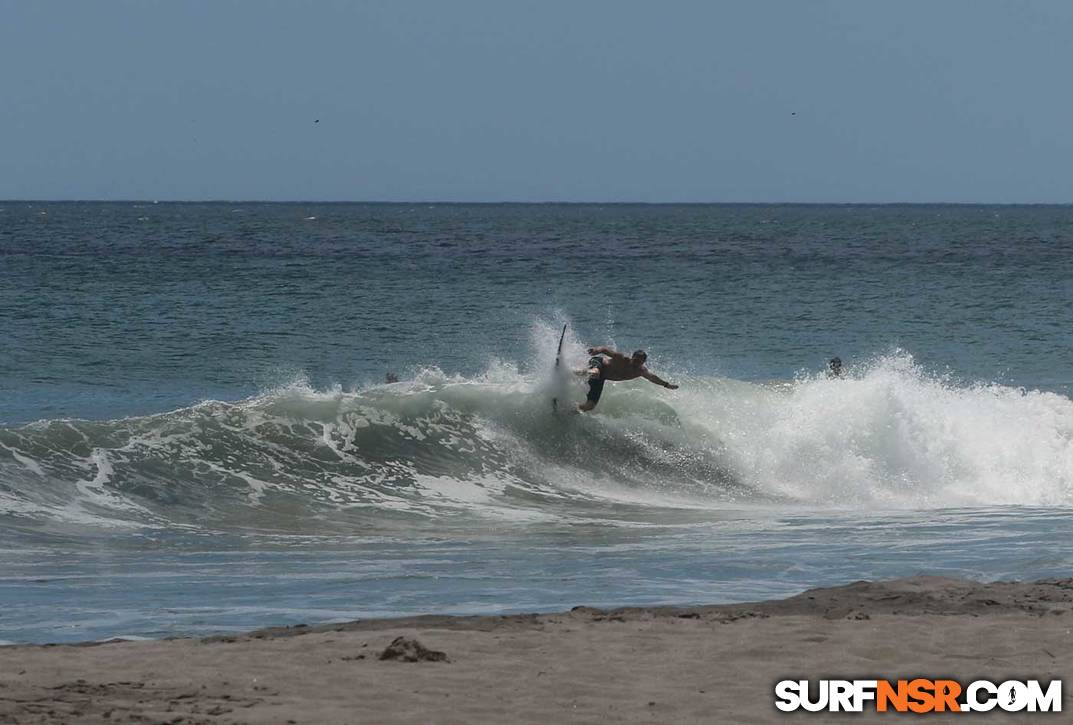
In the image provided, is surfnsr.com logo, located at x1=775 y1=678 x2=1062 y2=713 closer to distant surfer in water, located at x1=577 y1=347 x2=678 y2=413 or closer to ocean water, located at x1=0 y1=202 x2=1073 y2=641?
ocean water, located at x1=0 y1=202 x2=1073 y2=641

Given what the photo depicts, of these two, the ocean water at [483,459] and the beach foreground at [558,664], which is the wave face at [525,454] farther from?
the beach foreground at [558,664]

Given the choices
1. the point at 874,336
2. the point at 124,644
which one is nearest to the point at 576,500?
the point at 124,644

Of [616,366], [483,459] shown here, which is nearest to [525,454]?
[483,459]

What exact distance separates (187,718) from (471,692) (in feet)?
4.55

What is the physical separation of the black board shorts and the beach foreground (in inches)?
349

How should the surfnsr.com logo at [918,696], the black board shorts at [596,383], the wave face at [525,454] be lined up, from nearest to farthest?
the surfnsr.com logo at [918,696] → the wave face at [525,454] → the black board shorts at [596,383]

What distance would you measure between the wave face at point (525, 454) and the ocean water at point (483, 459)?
48mm

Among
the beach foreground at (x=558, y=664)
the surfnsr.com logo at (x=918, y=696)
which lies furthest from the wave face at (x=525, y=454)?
the surfnsr.com logo at (x=918, y=696)

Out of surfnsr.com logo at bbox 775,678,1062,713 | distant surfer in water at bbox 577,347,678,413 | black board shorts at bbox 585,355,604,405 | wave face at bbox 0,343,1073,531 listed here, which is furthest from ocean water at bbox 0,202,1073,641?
surfnsr.com logo at bbox 775,678,1062,713

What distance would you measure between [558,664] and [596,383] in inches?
429

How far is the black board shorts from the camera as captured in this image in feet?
59.6

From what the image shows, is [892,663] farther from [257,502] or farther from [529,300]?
[529,300]

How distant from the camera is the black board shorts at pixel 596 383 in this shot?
18156 millimetres

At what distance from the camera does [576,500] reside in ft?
52.9
